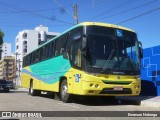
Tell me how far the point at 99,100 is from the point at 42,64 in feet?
17.5

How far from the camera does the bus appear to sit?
13875mm

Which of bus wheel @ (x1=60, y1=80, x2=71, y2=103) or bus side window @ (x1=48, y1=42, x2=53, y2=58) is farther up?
bus side window @ (x1=48, y1=42, x2=53, y2=58)

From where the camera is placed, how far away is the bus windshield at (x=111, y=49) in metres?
14.0

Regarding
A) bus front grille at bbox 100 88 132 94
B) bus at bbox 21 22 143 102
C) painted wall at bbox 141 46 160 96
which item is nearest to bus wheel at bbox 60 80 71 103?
bus at bbox 21 22 143 102

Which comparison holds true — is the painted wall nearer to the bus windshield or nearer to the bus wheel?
the bus windshield

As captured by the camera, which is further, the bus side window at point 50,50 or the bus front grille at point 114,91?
the bus side window at point 50,50

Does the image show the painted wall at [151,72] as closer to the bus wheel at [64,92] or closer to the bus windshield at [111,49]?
the bus windshield at [111,49]

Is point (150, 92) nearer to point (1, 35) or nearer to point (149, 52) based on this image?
point (149, 52)

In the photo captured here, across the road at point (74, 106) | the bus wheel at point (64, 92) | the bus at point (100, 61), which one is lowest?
the road at point (74, 106)

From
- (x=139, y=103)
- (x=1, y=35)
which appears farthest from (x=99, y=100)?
(x=1, y=35)

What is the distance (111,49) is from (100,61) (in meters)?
0.83

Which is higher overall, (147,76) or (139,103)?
(147,76)

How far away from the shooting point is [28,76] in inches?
1065

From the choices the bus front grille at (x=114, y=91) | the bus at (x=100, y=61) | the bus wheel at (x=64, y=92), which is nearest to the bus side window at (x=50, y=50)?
the bus at (x=100, y=61)
